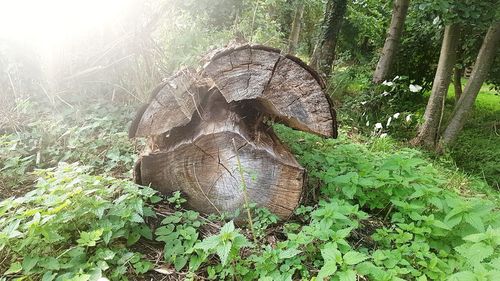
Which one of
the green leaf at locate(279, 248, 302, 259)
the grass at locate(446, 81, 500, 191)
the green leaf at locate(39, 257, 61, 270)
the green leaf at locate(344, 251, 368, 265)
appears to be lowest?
the grass at locate(446, 81, 500, 191)

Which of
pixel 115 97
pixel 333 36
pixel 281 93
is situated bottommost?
pixel 115 97

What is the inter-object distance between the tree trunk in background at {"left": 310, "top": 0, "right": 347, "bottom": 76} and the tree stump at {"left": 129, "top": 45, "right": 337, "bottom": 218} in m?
3.95

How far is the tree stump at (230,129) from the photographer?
6.70 feet

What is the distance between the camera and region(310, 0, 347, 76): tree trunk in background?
5.74m

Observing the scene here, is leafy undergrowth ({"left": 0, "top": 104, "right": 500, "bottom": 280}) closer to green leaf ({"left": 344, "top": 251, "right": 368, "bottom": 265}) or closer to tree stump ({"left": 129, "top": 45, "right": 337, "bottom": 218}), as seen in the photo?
green leaf ({"left": 344, "top": 251, "right": 368, "bottom": 265})

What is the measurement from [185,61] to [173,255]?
2077 mm

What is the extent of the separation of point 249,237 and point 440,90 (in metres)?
4.11

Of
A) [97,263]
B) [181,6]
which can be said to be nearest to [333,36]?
[181,6]

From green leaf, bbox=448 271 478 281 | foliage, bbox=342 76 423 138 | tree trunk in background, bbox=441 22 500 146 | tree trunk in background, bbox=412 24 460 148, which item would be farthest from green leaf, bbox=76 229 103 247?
tree trunk in background, bbox=441 22 500 146

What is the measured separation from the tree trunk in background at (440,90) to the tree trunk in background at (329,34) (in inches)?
62.2

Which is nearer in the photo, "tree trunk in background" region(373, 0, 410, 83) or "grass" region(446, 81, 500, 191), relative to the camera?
"grass" region(446, 81, 500, 191)

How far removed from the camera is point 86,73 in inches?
143

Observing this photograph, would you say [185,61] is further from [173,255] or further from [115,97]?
[173,255]

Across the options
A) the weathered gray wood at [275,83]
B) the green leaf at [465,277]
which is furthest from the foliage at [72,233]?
the green leaf at [465,277]
